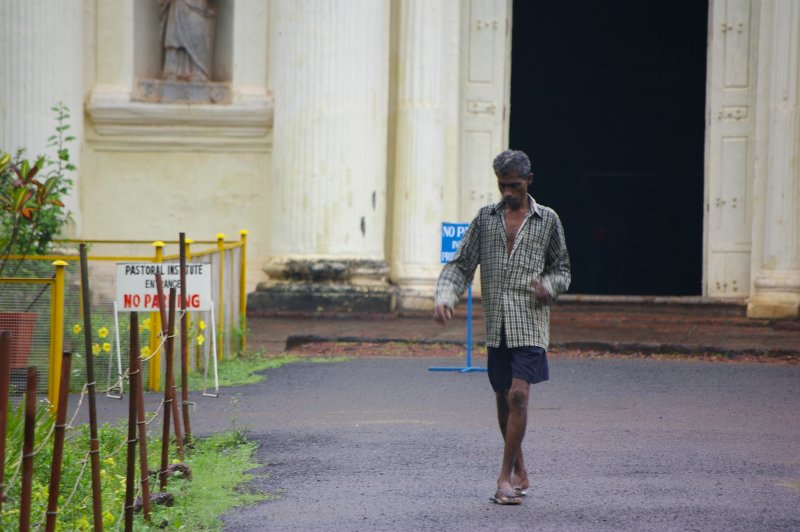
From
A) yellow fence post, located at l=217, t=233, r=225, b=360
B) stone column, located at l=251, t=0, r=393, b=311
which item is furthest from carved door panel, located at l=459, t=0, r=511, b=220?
yellow fence post, located at l=217, t=233, r=225, b=360

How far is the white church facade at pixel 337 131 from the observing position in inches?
667

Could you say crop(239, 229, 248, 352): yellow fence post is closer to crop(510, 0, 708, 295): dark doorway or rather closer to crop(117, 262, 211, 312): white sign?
crop(117, 262, 211, 312): white sign

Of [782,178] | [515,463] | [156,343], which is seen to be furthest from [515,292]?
[782,178]

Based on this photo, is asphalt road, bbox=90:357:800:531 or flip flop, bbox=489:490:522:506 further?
flip flop, bbox=489:490:522:506

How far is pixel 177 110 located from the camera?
707 inches

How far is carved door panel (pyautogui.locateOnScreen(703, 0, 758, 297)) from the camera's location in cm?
1759

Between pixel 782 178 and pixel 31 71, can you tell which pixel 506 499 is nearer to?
pixel 782 178

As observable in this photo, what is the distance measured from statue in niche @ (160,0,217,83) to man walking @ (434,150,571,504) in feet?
37.1

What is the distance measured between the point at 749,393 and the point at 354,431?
372 cm

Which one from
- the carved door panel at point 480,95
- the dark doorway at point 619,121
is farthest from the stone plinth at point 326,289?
the dark doorway at point 619,121

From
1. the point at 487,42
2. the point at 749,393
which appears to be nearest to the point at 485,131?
the point at 487,42

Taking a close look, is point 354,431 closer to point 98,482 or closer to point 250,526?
point 250,526

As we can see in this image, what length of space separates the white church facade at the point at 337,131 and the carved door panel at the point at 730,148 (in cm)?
2

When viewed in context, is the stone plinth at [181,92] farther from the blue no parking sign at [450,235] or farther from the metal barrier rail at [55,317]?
the metal barrier rail at [55,317]
